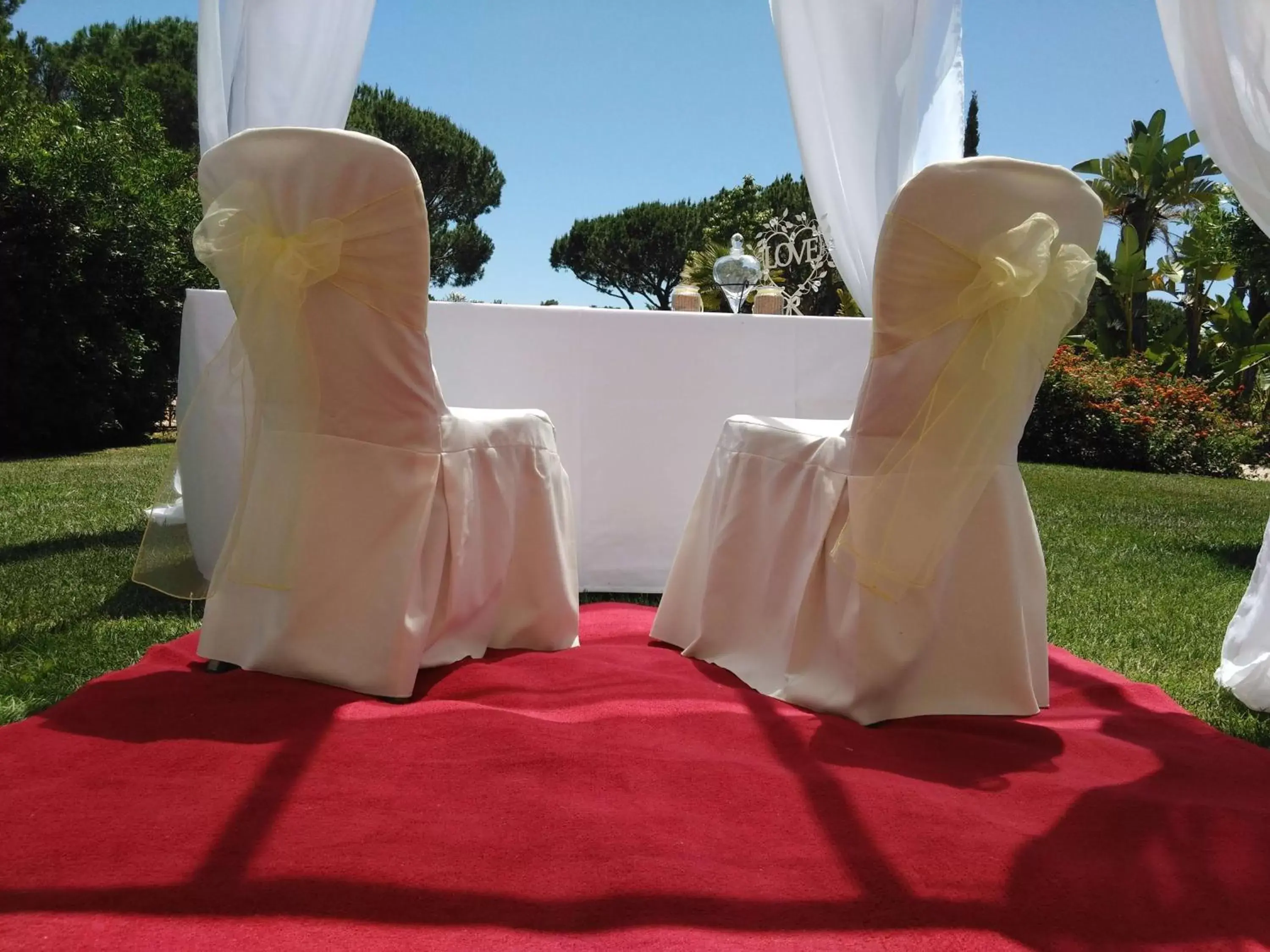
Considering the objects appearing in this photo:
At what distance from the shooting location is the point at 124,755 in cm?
168

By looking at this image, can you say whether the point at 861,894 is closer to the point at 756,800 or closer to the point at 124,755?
the point at 756,800

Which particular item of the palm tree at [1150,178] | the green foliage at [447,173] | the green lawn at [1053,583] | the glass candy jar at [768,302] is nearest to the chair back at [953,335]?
the green lawn at [1053,583]

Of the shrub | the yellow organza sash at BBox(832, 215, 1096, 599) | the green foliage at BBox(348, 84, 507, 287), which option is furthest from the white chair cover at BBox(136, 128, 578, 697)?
the green foliage at BBox(348, 84, 507, 287)

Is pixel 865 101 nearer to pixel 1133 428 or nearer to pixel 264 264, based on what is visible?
pixel 264 264

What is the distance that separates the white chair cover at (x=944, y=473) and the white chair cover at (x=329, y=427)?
84 cm

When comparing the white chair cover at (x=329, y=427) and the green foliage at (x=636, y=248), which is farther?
the green foliage at (x=636, y=248)

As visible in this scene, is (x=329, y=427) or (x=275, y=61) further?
(x=275, y=61)

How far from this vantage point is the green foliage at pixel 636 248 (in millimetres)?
23016

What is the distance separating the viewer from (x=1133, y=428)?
30.3ft

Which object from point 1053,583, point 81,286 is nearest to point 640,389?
point 1053,583

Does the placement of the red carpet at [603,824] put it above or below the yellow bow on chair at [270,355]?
below

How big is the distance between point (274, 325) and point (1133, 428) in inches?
353

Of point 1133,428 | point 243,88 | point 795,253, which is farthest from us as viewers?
point 1133,428

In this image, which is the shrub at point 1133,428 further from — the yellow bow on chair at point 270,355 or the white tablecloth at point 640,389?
the yellow bow on chair at point 270,355
